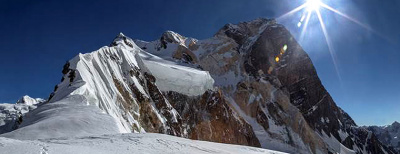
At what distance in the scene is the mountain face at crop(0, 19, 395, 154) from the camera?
25.7 m

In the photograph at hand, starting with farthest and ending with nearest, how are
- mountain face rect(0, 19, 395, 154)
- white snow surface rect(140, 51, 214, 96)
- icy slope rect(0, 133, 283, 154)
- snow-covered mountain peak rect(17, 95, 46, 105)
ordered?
snow-covered mountain peak rect(17, 95, 46, 105) → white snow surface rect(140, 51, 214, 96) → mountain face rect(0, 19, 395, 154) → icy slope rect(0, 133, 283, 154)

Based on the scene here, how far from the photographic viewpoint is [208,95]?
73188 millimetres

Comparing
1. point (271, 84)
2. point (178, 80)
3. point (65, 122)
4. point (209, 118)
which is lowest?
point (65, 122)

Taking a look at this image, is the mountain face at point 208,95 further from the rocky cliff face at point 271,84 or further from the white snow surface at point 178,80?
the rocky cliff face at point 271,84

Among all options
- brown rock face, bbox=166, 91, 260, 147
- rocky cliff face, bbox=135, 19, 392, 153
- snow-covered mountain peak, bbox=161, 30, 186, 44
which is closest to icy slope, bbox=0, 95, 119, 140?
brown rock face, bbox=166, 91, 260, 147

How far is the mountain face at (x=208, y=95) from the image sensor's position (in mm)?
25703

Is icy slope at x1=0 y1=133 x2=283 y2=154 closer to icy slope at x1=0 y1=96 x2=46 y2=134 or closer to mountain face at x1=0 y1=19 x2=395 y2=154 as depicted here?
mountain face at x1=0 y1=19 x2=395 y2=154

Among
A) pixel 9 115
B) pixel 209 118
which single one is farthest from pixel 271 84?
pixel 9 115

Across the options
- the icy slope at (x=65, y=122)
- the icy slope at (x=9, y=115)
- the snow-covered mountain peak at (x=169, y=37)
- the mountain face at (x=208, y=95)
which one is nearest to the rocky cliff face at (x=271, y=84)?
the snow-covered mountain peak at (x=169, y=37)

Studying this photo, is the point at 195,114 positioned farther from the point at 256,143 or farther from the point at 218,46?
the point at 218,46

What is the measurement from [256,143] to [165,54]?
136 feet

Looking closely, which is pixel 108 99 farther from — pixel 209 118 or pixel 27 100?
pixel 27 100

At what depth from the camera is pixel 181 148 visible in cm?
1269

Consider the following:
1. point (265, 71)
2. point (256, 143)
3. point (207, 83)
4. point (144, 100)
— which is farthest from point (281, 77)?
point (144, 100)
